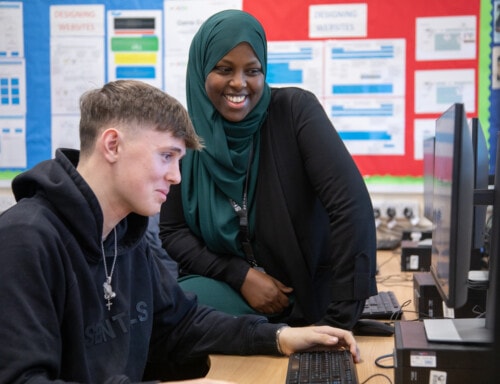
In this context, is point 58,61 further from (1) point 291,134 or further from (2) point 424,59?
(1) point 291,134

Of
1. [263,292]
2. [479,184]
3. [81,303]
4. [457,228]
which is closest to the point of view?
[457,228]

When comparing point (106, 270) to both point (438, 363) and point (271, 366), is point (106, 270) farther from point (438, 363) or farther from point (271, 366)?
point (438, 363)

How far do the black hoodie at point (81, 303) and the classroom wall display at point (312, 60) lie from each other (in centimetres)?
214

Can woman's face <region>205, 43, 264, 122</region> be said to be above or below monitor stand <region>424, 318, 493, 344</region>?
above

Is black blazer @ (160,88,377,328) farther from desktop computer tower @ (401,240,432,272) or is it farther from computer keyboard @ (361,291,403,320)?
desktop computer tower @ (401,240,432,272)

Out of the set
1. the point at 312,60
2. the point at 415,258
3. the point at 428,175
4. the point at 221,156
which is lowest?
the point at 415,258

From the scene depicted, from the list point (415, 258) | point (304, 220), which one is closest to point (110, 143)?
point (304, 220)

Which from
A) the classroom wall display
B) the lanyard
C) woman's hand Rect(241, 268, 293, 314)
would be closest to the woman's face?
the lanyard

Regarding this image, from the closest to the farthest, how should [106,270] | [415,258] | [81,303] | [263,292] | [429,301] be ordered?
1. [81,303]
2. [106,270]
3. [263,292]
4. [429,301]
5. [415,258]

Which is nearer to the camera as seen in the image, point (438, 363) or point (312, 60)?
point (438, 363)

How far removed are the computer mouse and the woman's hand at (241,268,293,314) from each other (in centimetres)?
21

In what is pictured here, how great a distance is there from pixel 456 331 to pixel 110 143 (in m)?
0.71

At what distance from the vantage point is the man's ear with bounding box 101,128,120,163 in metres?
1.20

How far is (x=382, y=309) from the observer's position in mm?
1718
